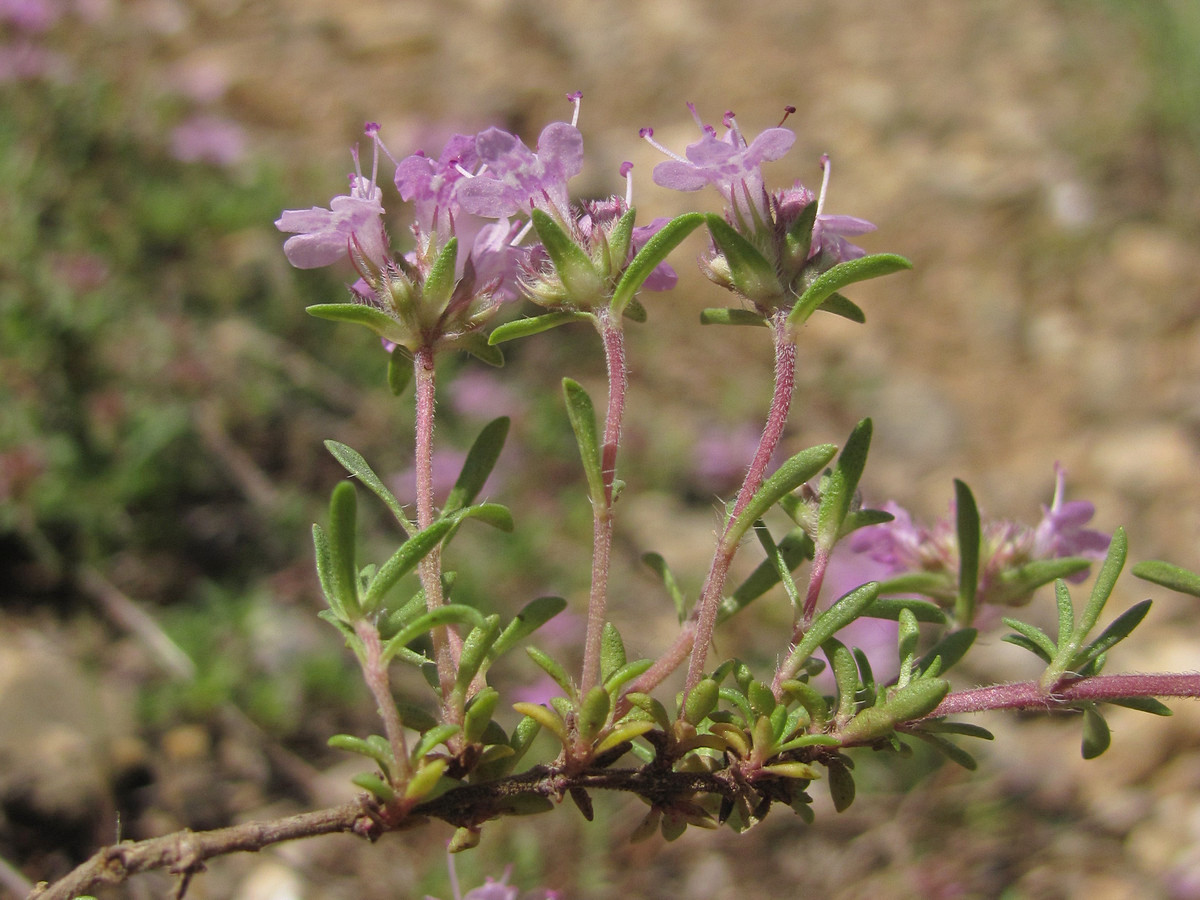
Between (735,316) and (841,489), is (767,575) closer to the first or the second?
(841,489)

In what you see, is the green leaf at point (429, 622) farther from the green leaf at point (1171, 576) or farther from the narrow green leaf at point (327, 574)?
the green leaf at point (1171, 576)

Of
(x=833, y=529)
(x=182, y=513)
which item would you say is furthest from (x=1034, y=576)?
(x=182, y=513)

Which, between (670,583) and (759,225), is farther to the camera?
(670,583)

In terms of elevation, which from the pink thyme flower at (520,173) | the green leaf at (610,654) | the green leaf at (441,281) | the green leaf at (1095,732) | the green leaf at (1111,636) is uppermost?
the pink thyme flower at (520,173)

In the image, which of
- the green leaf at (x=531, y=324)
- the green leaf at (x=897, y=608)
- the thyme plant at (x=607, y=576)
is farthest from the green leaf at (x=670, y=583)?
the green leaf at (x=531, y=324)

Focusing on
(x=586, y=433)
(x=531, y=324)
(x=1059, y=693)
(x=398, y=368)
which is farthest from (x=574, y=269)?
(x=1059, y=693)

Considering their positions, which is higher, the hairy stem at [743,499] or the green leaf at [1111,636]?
the hairy stem at [743,499]

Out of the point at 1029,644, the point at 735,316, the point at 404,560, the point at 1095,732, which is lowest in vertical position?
the point at 1095,732
